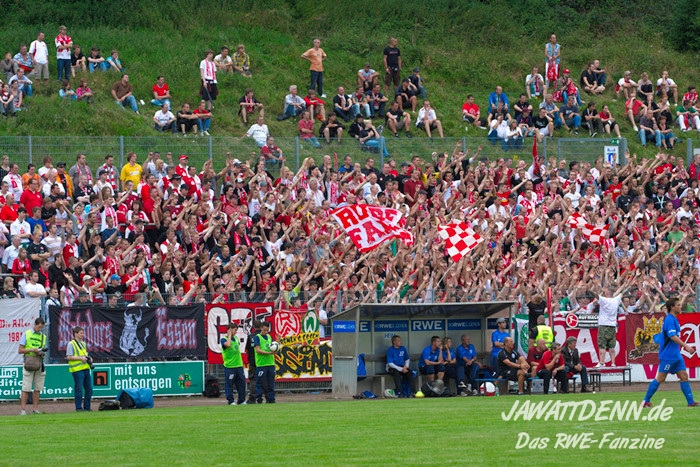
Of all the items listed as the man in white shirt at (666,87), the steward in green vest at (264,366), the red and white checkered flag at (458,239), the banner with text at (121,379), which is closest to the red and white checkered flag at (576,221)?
the red and white checkered flag at (458,239)

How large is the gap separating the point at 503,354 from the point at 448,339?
128 centimetres

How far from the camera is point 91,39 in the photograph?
4153 centimetres

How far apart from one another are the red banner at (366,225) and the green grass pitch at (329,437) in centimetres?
615

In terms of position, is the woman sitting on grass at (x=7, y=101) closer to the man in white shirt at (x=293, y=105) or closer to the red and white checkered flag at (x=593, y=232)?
the man in white shirt at (x=293, y=105)

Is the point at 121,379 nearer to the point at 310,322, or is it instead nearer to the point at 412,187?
the point at 310,322

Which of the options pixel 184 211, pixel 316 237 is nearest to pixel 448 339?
pixel 316 237

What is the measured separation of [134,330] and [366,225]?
18.9 ft

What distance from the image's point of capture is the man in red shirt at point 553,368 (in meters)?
25.4

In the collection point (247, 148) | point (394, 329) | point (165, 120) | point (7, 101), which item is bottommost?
point (394, 329)

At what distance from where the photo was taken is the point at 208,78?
124 ft

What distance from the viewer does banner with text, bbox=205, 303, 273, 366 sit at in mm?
25938

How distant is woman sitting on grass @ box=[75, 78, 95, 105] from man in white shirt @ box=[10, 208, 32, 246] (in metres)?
9.90

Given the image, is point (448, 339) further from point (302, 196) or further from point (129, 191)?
point (129, 191)

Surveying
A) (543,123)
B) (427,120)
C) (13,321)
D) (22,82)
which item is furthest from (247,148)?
(543,123)
